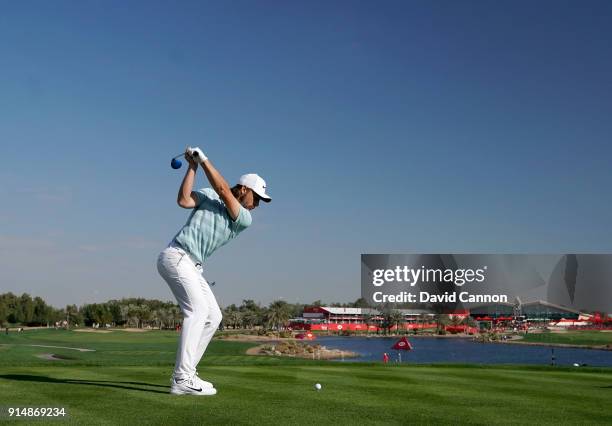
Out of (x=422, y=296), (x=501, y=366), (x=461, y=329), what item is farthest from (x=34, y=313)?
(x=501, y=366)

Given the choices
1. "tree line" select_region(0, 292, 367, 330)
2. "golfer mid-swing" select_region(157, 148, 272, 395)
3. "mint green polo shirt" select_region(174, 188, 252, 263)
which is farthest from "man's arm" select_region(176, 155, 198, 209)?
"tree line" select_region(0, 292, 367, 330)

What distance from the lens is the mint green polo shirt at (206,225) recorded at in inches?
290

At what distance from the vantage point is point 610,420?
6.25 m

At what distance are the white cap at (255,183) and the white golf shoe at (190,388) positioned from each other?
7.41 ft

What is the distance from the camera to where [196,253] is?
740cm

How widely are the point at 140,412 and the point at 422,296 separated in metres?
191

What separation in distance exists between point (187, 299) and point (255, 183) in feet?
5.15

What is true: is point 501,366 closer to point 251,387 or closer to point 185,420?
point 251,387

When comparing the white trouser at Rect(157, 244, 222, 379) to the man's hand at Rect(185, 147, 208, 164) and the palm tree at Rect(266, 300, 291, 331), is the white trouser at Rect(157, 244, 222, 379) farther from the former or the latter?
the palm tree at Rect(266, 300, 291, 331)

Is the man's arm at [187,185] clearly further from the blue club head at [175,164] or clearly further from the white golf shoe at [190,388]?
the white golf shoe at [190,388]

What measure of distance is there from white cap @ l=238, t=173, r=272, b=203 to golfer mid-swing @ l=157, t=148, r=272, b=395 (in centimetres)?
1

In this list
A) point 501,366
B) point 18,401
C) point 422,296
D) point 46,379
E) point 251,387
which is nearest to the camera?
point 18,401

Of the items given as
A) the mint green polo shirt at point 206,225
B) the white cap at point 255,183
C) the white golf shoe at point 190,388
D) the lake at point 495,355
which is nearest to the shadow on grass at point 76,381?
the white golf shoe at point 190,388

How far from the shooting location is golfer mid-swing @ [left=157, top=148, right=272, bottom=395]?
7.21m
